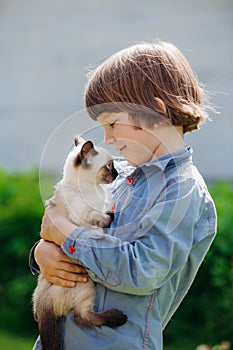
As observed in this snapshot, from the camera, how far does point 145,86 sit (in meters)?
2.80

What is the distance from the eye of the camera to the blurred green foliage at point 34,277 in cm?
574

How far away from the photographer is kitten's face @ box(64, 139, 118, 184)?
3020 millimetres

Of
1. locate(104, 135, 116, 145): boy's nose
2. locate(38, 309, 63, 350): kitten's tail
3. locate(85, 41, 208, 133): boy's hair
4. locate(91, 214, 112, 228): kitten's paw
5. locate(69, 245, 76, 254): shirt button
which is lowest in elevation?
locate(38, 309, 63, 350): kitten's tail

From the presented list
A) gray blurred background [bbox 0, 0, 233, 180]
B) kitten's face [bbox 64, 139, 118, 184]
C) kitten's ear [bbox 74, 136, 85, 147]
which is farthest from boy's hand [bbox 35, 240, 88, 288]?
gray blurred background [bbox 0, 0, 233, 180]

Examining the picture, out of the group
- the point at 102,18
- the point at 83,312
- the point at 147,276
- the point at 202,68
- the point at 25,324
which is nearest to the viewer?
the point at 147,276

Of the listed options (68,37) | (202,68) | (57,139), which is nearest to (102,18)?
(68,37)

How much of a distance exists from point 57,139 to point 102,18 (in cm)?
839

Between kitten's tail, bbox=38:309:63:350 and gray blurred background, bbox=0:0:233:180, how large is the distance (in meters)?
7.12

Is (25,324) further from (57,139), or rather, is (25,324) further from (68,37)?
(68,37)

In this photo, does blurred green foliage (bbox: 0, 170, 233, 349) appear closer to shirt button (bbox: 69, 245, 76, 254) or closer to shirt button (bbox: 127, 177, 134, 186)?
shirt button (bbox: 127, 177, 134, 186)

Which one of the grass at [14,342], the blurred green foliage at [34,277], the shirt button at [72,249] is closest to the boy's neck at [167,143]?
the shirt button at [72,249]

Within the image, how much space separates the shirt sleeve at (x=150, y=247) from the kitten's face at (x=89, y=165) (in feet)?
1.22

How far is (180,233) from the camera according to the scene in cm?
269

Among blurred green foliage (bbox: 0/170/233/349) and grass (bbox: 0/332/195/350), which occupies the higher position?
blurred green foliage (bbox: 0/170/233/349)
